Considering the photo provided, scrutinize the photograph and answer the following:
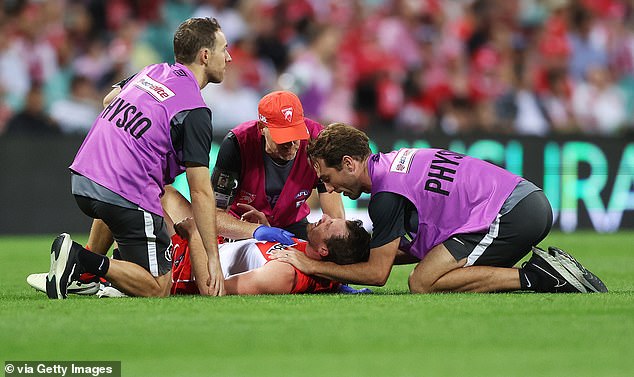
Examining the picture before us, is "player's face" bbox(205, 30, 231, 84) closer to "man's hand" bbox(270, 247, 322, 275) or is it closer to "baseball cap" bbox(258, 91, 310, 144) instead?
"baseball cap" bbox(258, 91, 310, 144)

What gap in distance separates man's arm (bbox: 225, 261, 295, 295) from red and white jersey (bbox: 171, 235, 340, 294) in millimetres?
71

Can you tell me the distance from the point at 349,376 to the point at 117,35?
38.1ft

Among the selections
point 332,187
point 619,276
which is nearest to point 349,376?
point 332,187

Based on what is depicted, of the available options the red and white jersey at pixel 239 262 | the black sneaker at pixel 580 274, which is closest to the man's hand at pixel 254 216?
the red and white jersey at pixel 239 262

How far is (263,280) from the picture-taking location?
24.2 ft

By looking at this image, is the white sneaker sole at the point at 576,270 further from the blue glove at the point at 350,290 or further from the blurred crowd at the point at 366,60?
the blurred crowd at the point at 366,60

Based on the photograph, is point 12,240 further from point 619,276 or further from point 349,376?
point 349,376

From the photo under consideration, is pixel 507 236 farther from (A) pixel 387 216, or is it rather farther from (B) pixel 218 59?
(B) pixel 218 59

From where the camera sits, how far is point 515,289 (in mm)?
7375

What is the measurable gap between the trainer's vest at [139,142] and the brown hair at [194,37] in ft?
0.67

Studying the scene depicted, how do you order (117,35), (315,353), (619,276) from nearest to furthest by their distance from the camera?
(315,353) < (619,276) < (117,35)

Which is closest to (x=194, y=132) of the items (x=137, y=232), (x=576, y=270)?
(x=137, y=232)

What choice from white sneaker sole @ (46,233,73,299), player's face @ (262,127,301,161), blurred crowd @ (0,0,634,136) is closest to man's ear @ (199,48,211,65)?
player's face @ (262,127,301,161)

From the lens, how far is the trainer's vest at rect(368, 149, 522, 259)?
717cm
